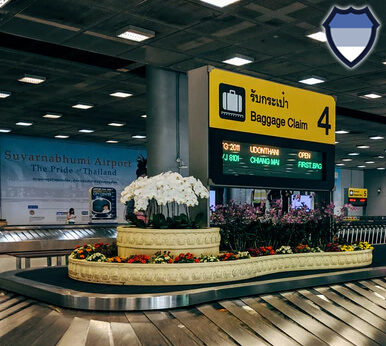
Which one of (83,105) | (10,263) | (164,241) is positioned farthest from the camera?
(83,105)

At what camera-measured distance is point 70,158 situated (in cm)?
2519

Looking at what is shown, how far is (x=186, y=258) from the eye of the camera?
5.31m

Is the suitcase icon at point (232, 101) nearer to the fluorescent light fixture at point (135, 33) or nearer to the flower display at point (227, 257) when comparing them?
the flower display at point (227, 257)

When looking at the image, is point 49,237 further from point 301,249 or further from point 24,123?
point 301,249

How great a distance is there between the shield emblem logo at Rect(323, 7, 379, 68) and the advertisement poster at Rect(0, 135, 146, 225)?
57.9 feet

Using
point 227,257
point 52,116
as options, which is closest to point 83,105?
point 52,116

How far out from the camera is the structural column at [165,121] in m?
12.0

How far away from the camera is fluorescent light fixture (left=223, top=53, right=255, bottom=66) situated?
36.5ft

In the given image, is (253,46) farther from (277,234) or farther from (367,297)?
(367,297)

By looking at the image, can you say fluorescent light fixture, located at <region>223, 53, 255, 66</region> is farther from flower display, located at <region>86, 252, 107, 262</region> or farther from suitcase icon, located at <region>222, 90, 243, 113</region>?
flower display, located at <region>86, 252, 107, 262</region>

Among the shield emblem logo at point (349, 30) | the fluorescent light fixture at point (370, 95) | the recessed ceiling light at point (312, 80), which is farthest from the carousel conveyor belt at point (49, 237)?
the shield emblem logo at point (349, 30)

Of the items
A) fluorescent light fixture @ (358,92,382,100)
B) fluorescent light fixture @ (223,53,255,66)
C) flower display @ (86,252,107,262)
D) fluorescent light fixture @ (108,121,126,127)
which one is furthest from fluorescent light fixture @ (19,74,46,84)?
flower display @ (86,252,107,262)

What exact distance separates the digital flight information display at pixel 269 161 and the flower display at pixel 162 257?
4.81 feet

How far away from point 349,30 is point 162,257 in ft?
14.9
